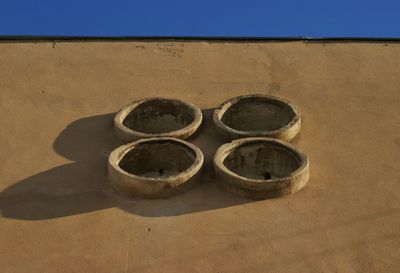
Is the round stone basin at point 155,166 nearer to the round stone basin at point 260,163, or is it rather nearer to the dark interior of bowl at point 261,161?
the round stone basin at point 260,163

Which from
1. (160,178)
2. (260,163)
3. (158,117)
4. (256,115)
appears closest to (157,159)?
(160,178)

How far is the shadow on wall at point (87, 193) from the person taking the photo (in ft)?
33.8

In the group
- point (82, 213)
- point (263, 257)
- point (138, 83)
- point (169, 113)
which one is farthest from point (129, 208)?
point (138, 83)

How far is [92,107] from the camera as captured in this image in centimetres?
1330

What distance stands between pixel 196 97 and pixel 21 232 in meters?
5.16

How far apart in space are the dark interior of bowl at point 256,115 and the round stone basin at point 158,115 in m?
0.75

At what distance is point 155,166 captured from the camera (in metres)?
11.9

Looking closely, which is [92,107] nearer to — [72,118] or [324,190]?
[72,118]

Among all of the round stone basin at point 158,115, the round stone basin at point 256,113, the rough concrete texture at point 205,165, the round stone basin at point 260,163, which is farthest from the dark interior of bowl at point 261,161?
the round stone basin at point 158,115

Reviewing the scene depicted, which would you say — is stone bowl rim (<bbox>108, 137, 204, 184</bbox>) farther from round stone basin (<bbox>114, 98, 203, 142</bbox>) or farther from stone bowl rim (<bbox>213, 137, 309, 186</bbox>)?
round stone basin (<bbox>114, 98, 203, 142</bbox>)

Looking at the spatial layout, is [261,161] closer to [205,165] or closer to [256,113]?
[205,165]

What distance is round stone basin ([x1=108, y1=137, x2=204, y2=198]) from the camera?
10.5 metres

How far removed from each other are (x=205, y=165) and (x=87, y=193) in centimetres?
206

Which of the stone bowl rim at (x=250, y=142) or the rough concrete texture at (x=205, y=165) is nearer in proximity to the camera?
the rough concrete texture at (x=205, y=165)
